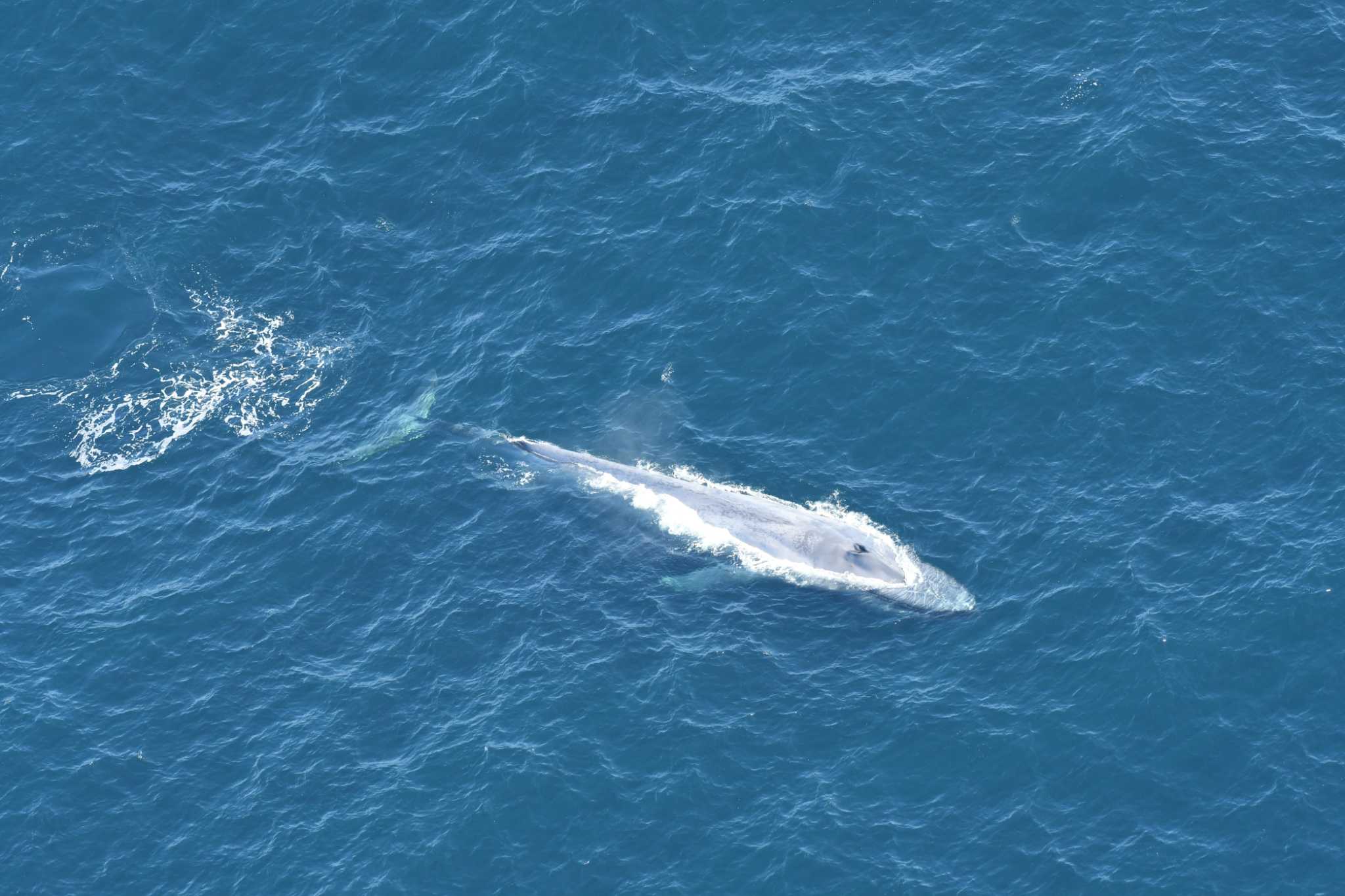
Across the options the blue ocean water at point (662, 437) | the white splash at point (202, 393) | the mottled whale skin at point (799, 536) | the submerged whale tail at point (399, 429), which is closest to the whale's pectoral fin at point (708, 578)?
the blue ocean water at point (662, 437)

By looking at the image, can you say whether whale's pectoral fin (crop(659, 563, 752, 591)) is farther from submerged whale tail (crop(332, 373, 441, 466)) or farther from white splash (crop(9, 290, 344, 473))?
white splash (crop(9, 290, 344, 473))

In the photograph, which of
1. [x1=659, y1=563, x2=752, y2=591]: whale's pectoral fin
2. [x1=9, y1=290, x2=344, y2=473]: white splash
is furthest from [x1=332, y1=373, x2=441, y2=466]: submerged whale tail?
[x1=659, y1=563, x2=752, y2=591]: whale's pectoral fin

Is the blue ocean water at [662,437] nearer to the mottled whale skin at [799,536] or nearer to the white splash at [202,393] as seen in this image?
the white splash at [202,393]

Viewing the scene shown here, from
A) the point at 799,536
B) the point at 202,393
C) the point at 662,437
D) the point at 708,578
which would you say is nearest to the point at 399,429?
the point at 202,393

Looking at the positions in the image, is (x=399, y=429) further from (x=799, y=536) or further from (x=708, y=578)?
(x=799, y=536)

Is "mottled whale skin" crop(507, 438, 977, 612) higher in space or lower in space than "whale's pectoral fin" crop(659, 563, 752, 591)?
higher

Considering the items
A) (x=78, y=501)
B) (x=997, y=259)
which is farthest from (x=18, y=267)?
(x=997, y=259)

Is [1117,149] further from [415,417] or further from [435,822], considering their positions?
[435,822]
